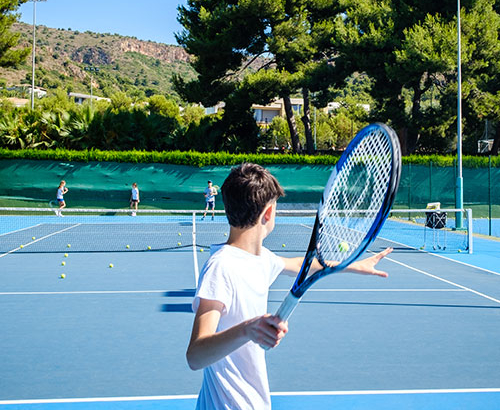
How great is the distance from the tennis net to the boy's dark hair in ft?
29.6

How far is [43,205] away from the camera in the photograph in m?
23.1

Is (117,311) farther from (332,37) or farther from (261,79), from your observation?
(332,37)

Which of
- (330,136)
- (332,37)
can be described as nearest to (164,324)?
(332,37)

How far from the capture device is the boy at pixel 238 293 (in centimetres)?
191

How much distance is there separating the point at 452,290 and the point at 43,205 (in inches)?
719

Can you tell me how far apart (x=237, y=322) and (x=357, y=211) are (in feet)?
3.24

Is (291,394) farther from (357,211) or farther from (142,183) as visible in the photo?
(142,183)

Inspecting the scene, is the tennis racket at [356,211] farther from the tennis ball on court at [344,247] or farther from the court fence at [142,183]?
the court fence at [142,183]

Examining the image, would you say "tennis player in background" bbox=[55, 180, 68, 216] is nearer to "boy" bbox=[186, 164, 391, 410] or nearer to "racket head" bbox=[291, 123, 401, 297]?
"racket head" bbox=[291, 123, 401, 297]

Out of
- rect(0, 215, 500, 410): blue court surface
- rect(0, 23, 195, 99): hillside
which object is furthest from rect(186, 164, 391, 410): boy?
rect(0, 23, 195, 99): hillside

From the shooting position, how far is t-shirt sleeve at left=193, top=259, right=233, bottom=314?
1912 mm

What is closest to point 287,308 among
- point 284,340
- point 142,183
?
point 284,340

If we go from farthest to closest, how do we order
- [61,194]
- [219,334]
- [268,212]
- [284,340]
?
[61,194] → [284,340] → [268,212] → [219,334]

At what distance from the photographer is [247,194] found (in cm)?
197
